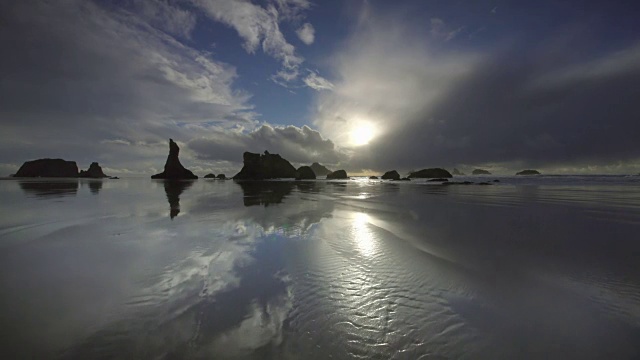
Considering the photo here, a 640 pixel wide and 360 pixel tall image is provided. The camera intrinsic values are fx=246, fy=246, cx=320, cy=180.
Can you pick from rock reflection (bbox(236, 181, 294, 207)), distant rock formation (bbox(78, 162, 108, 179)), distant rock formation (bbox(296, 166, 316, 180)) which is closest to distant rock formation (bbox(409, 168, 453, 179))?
distant rock formation (bbox(296, 166, 316, 180))

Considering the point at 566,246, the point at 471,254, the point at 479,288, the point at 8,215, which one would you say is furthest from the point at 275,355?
the point at 8,215

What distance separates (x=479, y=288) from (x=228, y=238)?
31.8 feet

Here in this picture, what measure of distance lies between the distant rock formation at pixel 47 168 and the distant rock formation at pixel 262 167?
119 meters

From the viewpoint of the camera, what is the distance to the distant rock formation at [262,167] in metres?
164

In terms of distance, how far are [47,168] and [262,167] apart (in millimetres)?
147957

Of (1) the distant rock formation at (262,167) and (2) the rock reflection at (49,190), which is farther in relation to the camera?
(1) the distant rock formation at (262,167)

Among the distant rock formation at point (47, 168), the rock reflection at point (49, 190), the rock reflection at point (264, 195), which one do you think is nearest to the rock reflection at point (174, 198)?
the rock reflection at point (264, 195)

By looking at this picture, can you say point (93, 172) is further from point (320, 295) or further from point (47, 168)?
point (320, 295)

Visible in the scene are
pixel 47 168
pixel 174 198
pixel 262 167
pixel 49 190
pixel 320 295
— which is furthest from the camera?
pixel 262 167

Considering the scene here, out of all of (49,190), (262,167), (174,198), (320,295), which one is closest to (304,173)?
(262,167)

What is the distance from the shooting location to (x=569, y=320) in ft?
16.3

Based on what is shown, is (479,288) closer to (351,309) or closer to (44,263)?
(351,309)

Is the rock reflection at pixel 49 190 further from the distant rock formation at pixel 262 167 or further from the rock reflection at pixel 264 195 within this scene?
the distant rock formation at pixel 262 167

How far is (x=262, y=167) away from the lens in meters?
175
